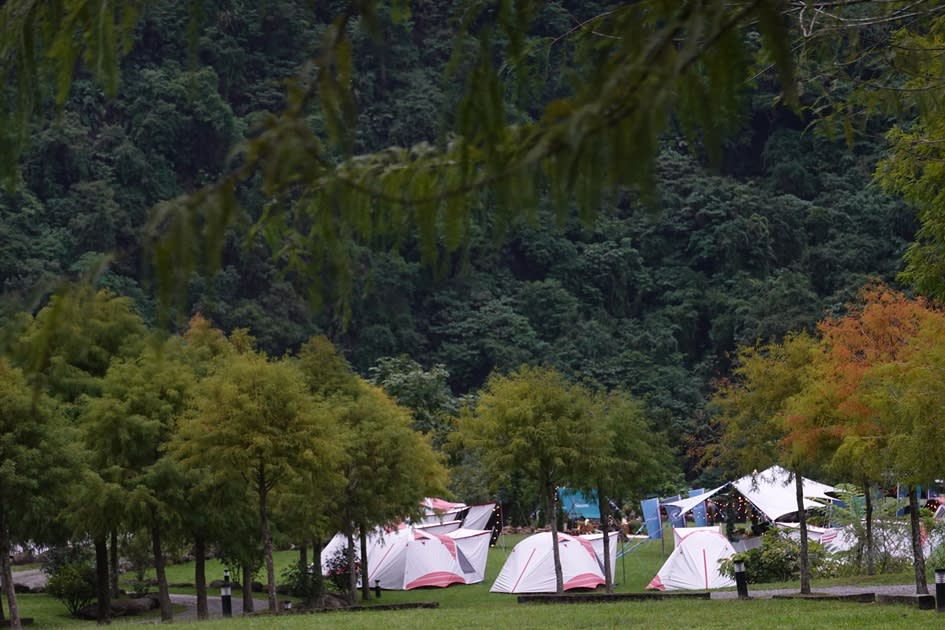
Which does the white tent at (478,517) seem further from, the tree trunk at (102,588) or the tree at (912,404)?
the tree at (912,404)

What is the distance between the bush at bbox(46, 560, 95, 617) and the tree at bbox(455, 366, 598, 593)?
8609mm

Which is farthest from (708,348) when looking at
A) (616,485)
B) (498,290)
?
Result: (616,485)

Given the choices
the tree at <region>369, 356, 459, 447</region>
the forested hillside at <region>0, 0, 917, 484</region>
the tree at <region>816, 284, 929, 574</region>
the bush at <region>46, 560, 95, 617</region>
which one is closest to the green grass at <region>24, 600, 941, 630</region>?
the tree at <region>816, 284, 929, 574</region>

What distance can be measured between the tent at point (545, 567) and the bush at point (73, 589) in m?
9.68

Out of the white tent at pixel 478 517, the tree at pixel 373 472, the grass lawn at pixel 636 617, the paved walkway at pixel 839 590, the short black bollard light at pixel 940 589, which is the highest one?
the tree at pixel 373 472

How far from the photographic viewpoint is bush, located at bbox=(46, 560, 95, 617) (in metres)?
26.5

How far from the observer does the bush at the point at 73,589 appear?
2653cm

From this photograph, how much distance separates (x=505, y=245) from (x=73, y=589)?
4857 centimetres

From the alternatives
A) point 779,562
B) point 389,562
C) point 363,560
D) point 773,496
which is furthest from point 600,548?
point 363,560

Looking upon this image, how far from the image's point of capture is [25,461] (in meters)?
Result: 19.2

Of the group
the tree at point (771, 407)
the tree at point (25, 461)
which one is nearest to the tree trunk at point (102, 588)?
the tree at point (25, 461)

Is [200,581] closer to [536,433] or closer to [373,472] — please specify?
[373,472]

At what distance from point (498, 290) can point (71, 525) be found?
204ft

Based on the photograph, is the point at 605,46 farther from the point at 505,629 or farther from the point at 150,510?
the point at 150,510
